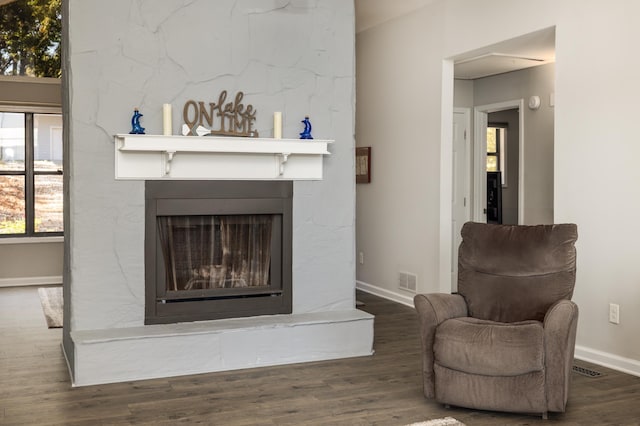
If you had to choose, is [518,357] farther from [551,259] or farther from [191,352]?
[191,352]

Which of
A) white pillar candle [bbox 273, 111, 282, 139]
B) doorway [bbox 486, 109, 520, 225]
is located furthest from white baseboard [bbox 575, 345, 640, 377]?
doorway [bbox 486, 109, 520, 225]

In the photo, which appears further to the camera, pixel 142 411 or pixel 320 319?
pixel 320 319

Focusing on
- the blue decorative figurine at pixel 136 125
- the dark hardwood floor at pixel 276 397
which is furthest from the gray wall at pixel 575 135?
the blue decorative figurine at pixel 136 125

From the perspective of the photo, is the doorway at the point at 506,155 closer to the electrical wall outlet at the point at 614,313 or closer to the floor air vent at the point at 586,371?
the electrical wall outlet at the point at 614,313

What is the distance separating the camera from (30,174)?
25.9 ft

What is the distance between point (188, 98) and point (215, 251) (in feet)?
3.35

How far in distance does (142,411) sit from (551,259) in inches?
92.9

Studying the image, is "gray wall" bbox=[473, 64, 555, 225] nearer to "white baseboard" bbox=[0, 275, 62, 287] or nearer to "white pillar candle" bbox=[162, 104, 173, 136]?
"white pillar candle" bbox=[162, 104, 173, 136]

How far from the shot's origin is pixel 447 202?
20.1 ft

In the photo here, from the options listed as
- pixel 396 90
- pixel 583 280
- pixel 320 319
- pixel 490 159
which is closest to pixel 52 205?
pixel 396 90

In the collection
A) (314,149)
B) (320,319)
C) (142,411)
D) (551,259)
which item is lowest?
(142,411)

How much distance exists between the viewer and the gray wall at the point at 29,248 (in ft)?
24.8

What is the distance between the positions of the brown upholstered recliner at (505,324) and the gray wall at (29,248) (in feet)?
18.0

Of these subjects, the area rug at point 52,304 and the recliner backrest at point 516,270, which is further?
the area rug at point 52,304
